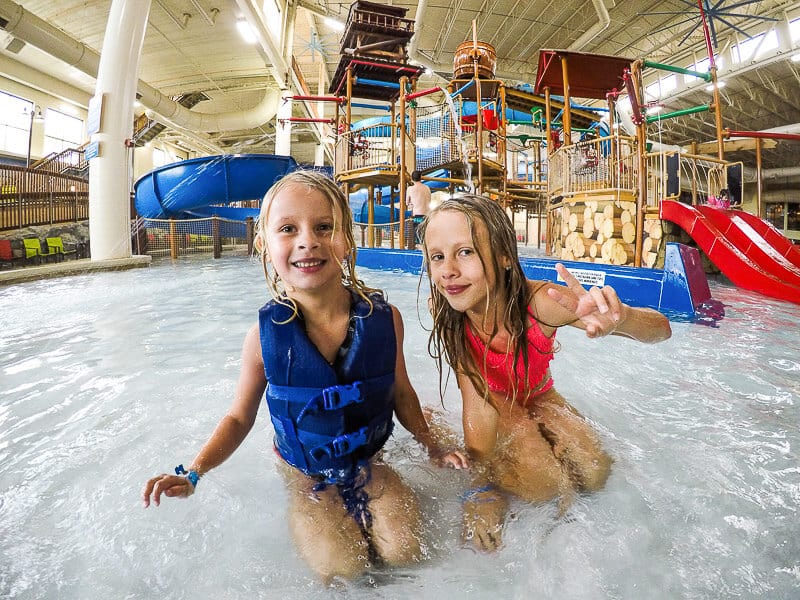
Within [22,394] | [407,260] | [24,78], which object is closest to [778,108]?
[407,260]

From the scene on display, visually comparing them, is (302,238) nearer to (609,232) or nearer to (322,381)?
(322,381)

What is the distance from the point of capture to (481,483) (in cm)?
135

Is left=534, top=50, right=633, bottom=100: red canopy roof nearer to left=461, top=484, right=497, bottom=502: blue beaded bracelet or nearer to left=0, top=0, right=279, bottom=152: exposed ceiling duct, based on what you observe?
left=461, top=484, right=497, bottom=502: blue beaded bracelet

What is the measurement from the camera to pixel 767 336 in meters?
3.12

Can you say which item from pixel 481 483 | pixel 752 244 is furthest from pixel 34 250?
pixel 752 244

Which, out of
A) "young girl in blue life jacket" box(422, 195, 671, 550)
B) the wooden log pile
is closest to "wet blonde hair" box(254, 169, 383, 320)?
"young girl in blue life jacket" box(422, 195, 671, 550)

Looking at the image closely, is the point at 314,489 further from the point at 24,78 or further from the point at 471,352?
the point at 24,78

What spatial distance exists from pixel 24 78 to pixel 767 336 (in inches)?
861

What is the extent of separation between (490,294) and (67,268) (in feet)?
25.4

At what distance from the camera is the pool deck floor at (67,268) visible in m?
5.87

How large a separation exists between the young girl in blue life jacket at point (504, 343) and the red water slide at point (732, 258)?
4439mm

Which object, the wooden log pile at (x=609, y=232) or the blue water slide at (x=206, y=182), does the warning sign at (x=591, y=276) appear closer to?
the wooden log pile at (x=609, y=232)

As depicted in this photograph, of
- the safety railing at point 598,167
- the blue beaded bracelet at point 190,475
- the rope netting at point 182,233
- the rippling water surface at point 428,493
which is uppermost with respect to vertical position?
the safety railing at point 598,167

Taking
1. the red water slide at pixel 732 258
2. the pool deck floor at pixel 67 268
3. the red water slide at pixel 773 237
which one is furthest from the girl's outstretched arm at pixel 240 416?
the pool deck floor at pixel 67 268
